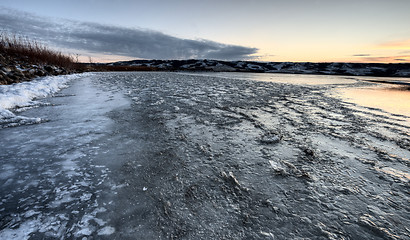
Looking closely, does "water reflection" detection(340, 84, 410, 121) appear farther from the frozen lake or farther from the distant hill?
the distant hill

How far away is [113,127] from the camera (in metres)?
3.31

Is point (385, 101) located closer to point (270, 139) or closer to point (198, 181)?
point (270, 139)

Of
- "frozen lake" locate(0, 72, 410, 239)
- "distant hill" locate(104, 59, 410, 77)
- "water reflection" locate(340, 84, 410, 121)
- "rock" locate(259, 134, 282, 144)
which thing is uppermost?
"distant hill" locate(104, 59, 410, 77)

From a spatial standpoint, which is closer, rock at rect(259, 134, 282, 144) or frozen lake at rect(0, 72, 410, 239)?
frozen lake at rect(0, 72, 410, 239)

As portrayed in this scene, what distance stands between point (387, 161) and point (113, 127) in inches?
180

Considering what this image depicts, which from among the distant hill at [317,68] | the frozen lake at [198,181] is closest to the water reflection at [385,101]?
the frozen lake at [198,181]

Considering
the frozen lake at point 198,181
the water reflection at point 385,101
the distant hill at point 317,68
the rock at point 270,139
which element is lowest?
the frozen lake at point 198,181

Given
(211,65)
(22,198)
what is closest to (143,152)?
(22,198)

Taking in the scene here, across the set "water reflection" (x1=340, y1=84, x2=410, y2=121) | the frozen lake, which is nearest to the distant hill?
"water reflection" (x1=340, y1=84, x2=410, y2=121)

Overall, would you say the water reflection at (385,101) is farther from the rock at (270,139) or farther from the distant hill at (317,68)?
the distant hill at (317,68)

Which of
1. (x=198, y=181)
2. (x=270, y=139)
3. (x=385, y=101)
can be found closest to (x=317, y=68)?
(x=385, y=101)

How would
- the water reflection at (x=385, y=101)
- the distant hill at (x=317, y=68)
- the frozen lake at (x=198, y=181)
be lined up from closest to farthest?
the frozen lake at (x=198, y=181)
the water reflection at (x=385, y=101)
the distant hill at (x=317, y=68)

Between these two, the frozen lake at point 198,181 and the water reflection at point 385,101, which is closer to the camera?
the frozen lake at point 198,181

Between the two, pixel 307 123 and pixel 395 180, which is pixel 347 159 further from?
pixel 307 123
